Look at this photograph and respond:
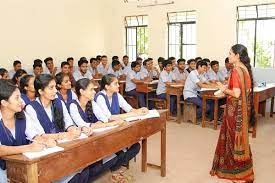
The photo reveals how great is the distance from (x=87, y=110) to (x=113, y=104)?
40 centimetres

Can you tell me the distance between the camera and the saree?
10.6ft

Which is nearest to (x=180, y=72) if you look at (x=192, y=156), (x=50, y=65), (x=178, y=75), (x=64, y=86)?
(x=178, y=75)

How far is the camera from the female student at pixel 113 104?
3413 mm

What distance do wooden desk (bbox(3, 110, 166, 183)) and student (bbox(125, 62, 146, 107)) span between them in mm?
3863

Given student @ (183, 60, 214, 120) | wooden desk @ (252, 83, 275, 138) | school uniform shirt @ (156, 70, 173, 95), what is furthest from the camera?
school uniform shirt @ (156, 70, 173, 95)

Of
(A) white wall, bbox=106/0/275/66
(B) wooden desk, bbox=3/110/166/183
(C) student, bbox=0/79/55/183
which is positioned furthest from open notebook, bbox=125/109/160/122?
(A) white wall, bbox=106/0/275/66

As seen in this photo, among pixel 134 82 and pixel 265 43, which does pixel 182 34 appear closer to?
pixel 265 43

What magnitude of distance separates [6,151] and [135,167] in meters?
2.04

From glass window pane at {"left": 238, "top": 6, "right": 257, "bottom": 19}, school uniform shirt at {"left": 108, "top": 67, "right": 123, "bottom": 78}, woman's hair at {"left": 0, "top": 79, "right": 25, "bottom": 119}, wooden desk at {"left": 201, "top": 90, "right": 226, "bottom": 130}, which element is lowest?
wooden desk at {"left": 201, "top": 90, "right": 226, "bottom": 130}

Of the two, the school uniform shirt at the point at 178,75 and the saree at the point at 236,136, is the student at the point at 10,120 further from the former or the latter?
the school uniform shirt at the point at 178,75

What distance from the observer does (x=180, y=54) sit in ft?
30.4

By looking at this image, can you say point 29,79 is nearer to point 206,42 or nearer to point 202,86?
point 202,86

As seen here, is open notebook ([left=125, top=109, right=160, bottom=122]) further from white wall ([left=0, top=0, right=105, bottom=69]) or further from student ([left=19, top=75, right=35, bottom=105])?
white wall ([left=0, top=0, right=105, bottom=69])

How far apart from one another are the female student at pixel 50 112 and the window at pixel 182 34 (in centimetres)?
644
